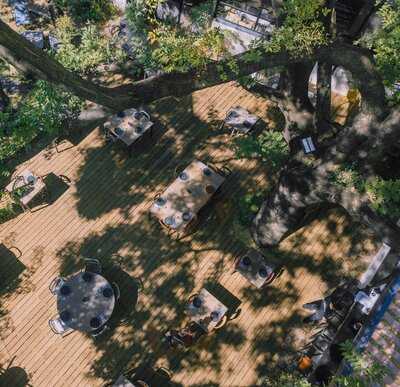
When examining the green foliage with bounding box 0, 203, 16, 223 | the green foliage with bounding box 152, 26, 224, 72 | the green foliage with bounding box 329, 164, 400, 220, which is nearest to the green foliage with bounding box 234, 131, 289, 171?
the green foliage with bounding box 329, 164, 400, 220

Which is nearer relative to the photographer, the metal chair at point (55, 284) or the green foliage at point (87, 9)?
the metal chair at point (55, 284)

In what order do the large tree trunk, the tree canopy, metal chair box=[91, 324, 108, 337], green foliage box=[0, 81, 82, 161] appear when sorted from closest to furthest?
the tree canopy → the large tree trunk → green foliage box=[0, 81, 82, 161] → metal chair box=[91, 324, 108, 337]

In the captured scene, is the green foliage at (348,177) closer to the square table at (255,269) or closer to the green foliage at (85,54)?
the square table at (255,269)

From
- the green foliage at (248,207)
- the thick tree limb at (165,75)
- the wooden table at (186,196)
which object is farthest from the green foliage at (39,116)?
the green foliage at (248,207)

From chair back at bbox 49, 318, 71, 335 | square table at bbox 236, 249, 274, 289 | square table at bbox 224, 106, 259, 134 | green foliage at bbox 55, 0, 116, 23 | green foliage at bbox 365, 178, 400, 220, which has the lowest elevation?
chair back at bbox 49, 318, 71, 335

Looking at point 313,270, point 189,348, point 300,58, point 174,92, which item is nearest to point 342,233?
point 313,270

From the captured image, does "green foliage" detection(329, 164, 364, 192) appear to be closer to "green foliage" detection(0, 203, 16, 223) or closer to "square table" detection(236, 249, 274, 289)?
"square table" detection(236, 249, 274, 289)
